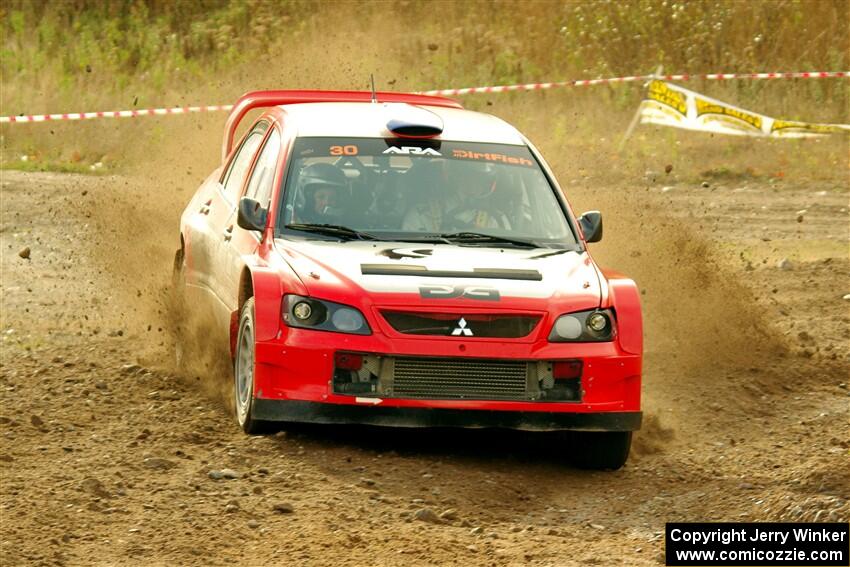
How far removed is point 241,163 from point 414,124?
4.76 feet

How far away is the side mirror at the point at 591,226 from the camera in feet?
31.1

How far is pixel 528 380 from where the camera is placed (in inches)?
329

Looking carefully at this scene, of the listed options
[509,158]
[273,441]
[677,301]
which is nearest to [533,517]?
[273,441]

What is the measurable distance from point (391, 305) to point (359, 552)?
1815 millimetres

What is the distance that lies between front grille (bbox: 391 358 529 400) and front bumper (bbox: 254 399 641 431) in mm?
76

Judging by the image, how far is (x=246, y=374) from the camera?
28.9 feet

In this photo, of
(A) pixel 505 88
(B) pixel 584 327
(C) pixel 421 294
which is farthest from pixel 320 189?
(A) pixel 505 88

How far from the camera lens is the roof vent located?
31.9 feet

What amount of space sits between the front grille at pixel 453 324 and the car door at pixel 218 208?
71.6 inches

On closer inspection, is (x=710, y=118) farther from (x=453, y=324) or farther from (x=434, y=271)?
(x=453, y=324)

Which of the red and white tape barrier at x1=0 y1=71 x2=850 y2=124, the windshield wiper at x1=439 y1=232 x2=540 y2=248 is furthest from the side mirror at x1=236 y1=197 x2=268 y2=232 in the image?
the red and white tape barrier at x1=0 y1=71 x2=850 y2=124

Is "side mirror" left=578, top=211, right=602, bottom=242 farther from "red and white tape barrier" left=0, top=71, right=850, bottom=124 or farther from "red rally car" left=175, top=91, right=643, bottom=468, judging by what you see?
"red and white tape barrier" left=0, top=71, right=850, bottom=124

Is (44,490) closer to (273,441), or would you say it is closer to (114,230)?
(273,441)

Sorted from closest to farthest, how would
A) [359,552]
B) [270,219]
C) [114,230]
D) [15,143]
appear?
[359,552] → [270,219] → [114,230] → [15,143]
